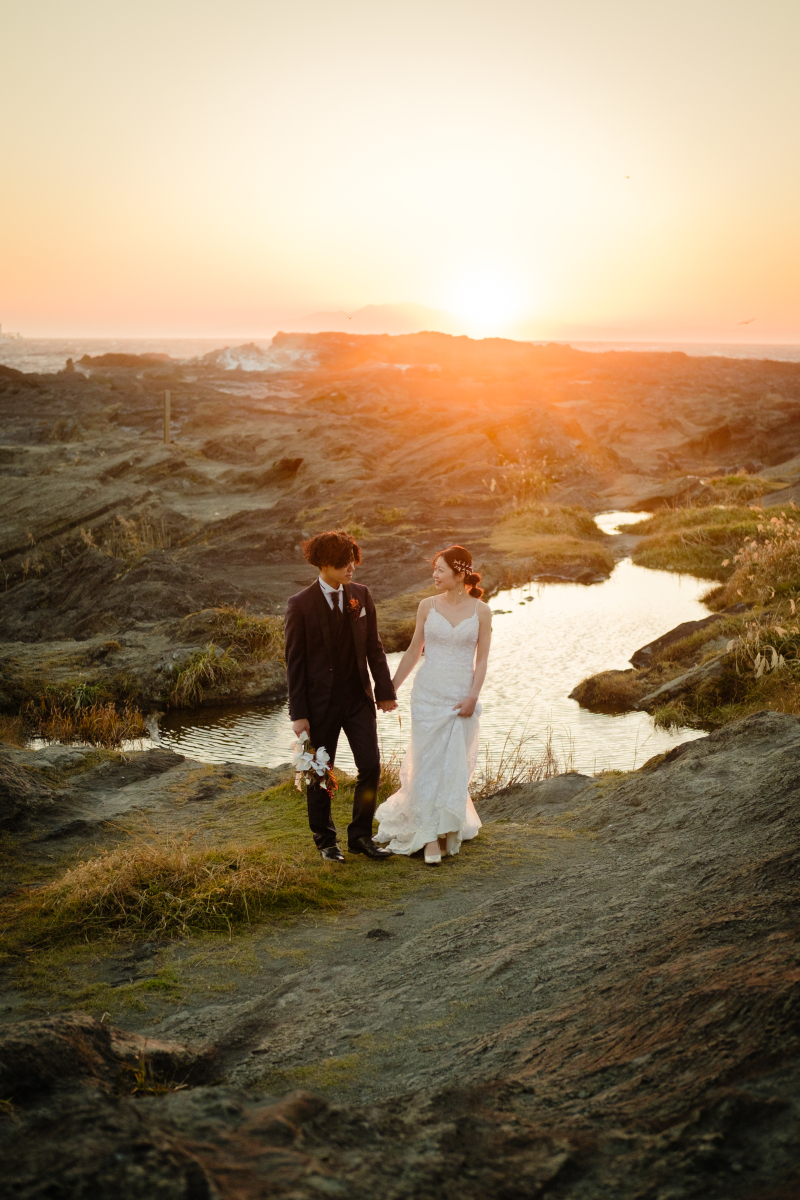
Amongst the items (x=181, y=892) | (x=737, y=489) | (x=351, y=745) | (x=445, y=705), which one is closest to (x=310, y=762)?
(x=351, y=745)

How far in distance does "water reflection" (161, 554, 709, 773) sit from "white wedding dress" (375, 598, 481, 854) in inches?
159

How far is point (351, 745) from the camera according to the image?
573 centimetres

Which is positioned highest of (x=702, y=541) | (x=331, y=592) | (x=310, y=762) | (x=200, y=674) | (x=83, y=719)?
(x=331, y=592)

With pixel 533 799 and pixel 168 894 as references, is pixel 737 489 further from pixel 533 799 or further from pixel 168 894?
pixel 168 894

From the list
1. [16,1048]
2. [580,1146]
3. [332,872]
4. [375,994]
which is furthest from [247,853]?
[580,1146]

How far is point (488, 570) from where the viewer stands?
2058 cm

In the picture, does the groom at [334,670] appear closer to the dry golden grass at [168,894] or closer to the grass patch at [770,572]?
the dry golden grass at [168,894]

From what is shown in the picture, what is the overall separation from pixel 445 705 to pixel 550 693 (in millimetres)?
7228

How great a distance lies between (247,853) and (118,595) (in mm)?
11437

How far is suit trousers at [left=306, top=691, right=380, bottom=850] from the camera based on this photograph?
5.70 meters

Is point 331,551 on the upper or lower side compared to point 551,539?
upper

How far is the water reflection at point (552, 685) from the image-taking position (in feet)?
35.0

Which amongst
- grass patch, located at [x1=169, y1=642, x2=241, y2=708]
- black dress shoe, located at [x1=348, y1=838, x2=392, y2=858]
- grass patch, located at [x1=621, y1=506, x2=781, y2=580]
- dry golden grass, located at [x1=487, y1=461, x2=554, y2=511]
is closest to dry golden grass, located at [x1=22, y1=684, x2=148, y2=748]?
grass patch, located at [x1=169, y1=642, x2=241, y2=708]

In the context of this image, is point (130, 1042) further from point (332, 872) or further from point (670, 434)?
point (670, 434)
